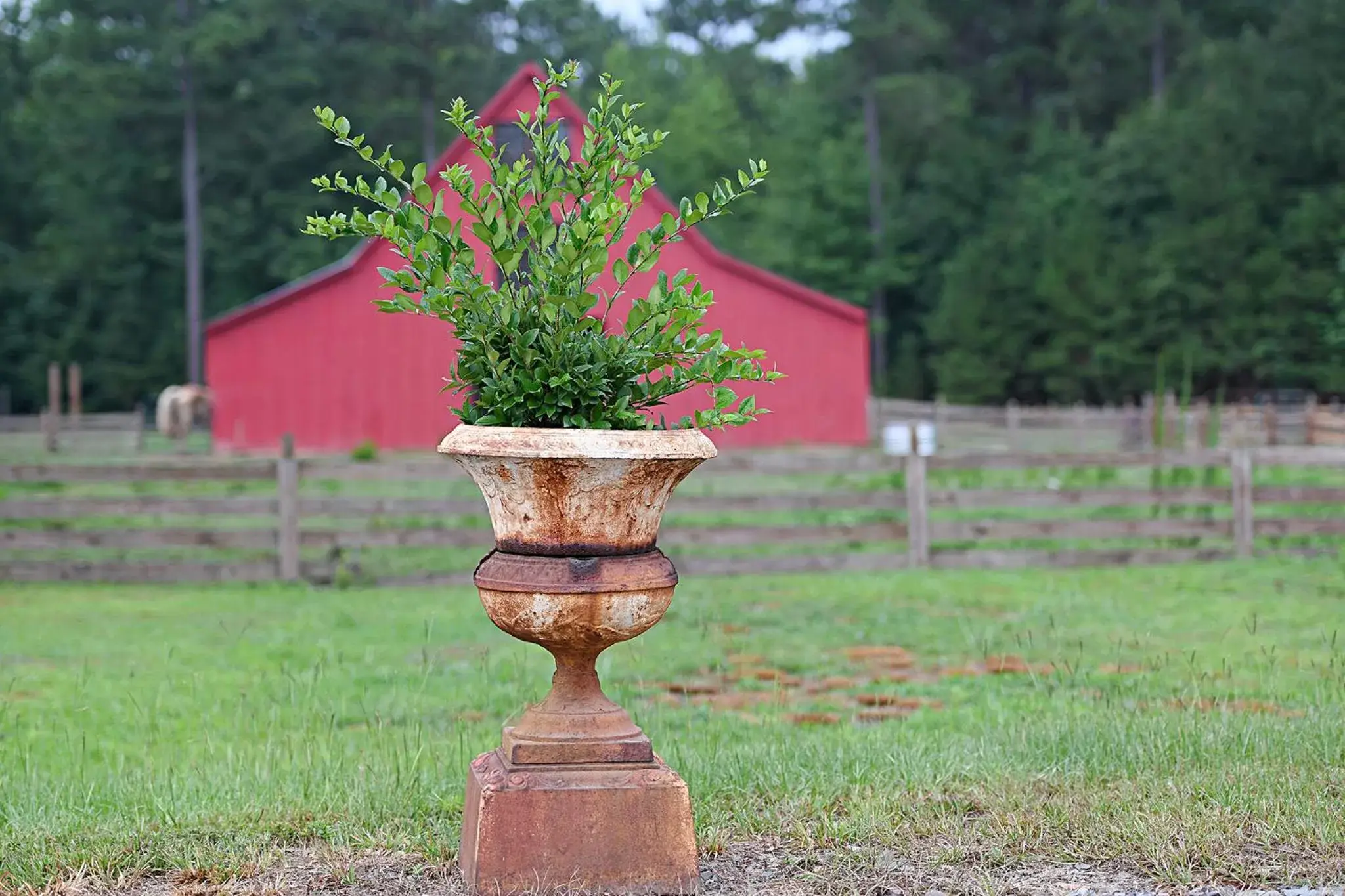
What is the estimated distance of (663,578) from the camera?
12.5 ft

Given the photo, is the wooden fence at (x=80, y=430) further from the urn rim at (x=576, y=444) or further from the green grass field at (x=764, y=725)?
the urn rim at (x=576, y=444)

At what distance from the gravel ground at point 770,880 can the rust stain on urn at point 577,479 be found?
95cm

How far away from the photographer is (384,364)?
24031 mm

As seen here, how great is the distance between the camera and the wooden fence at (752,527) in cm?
1067

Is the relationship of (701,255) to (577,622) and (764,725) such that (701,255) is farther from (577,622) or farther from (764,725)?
(577,622)

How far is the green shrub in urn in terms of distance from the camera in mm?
3770

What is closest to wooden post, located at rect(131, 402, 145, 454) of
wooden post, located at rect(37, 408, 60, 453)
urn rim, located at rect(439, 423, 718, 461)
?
wooden post, located at rect(37, 408, 60, 453)

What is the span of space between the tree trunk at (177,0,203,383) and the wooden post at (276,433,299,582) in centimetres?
3379

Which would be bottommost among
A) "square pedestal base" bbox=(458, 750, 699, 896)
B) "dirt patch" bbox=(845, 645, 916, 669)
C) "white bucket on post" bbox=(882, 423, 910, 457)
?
"dirt patch" bbox=(845, 645, 916, 669)

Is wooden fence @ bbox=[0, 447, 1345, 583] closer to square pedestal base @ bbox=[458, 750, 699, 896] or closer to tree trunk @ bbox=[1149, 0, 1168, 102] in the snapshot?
square pedestal base @ bbox=[458, 750, 699, 896]

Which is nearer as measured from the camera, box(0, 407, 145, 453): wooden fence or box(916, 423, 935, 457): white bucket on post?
box(916, 423, 935, 457): white bucket on post

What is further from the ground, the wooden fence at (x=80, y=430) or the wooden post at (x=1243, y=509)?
the wooden fence at (x=80, y=430)

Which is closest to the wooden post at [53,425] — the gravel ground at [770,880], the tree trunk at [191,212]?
the tree trunk at [191,212]

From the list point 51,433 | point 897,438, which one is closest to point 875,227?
point 897,438
